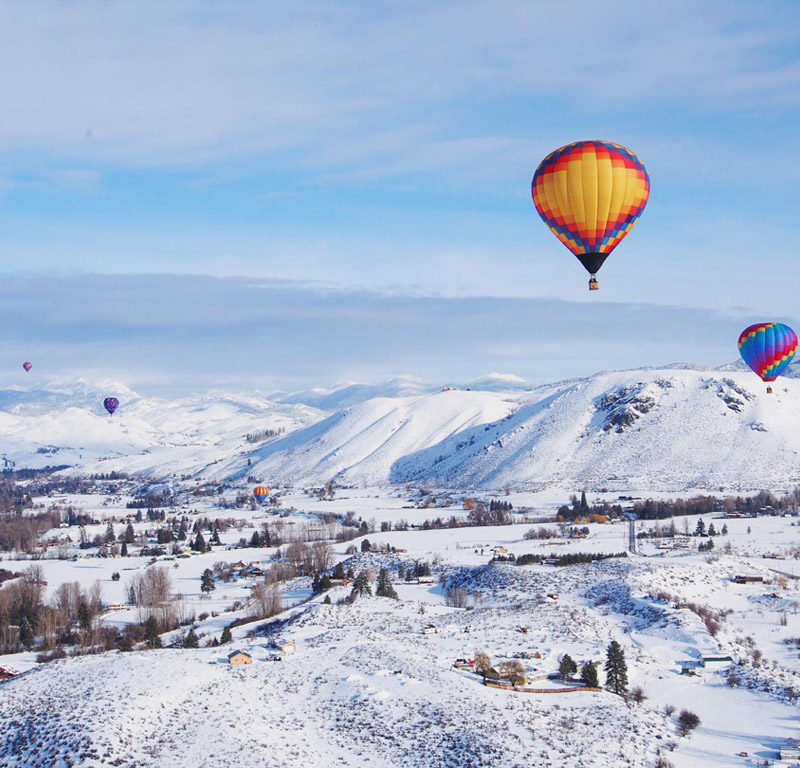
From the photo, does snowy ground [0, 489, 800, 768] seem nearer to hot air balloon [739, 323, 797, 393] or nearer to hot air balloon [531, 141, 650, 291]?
hot air balloon [739, 323, 797, 393]

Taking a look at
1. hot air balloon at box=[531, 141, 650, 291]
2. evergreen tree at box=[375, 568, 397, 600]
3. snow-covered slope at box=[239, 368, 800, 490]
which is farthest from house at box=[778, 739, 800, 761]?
snow-covered slope at box=[239, 368, 800, 490]

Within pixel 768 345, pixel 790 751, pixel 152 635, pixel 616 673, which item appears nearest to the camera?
pixel 790 751

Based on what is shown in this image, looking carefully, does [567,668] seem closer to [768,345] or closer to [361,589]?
[361,589]

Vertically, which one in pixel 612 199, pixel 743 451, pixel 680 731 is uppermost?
pixel 612 199

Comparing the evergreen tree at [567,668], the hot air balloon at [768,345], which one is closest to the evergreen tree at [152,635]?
the evergreen tree at [567,668]

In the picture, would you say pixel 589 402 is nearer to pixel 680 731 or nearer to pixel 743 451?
pixel 743 451

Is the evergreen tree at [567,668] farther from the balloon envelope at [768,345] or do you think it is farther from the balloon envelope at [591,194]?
the balloon envelope at [768,345]

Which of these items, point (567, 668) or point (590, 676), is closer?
point (590, 676)

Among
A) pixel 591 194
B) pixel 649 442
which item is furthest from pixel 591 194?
pixel 649 442

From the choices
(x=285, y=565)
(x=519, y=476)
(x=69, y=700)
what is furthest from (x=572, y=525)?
(x=69, y=700)
